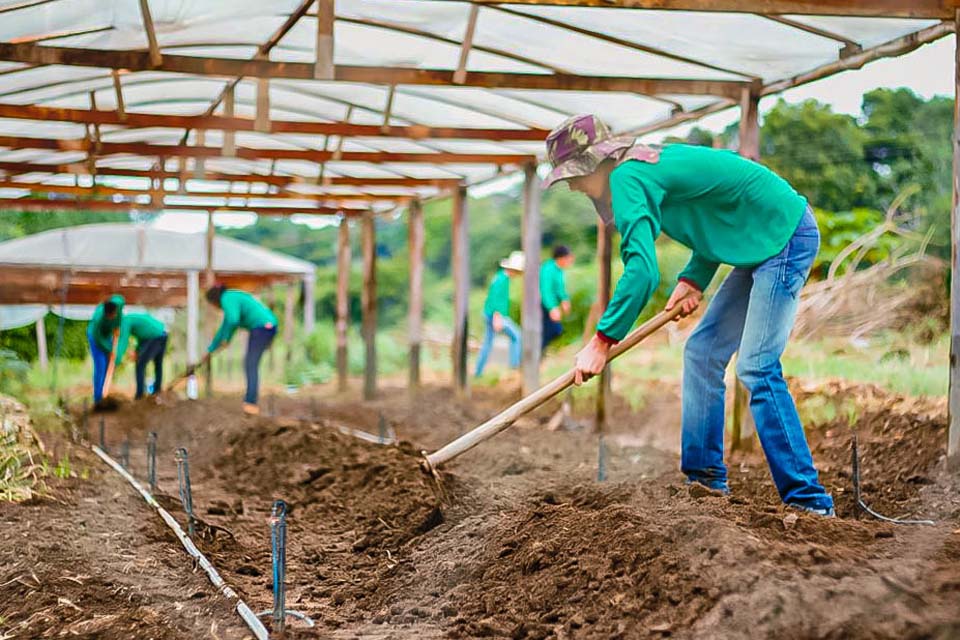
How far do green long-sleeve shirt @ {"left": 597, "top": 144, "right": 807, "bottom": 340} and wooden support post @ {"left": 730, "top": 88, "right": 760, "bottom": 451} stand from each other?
207 centimetres

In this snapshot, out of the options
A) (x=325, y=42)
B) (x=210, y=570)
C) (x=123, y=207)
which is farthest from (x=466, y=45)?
(x=123, y=207)

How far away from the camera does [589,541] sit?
2891 mm

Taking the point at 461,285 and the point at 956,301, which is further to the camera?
the point at 461,285

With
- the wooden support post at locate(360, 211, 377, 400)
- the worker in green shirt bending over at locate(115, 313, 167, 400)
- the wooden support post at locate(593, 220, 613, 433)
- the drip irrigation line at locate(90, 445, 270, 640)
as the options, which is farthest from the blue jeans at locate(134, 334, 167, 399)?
the drip irrigation line at locate(90, 445, 270, 640)

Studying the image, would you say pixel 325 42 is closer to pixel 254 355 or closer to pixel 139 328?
pixel 254 355

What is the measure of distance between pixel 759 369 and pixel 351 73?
2818 mm

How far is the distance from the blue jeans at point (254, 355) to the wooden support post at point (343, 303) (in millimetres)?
3859

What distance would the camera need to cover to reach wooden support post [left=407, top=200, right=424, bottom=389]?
434 inches

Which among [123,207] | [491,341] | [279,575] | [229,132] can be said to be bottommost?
[491,341]

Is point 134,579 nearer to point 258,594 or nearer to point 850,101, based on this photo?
point 258,594

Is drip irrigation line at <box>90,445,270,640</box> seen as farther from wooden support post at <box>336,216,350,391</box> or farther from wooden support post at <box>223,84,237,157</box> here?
wooden support post at <box>336,216,350,391</box>

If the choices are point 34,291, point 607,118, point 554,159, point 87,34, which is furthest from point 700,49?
point 34,291

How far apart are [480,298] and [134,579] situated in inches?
756

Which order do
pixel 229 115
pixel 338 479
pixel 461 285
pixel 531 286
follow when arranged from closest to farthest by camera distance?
pixel 338 479 → pixel 229 115 → pixel 531 286 → pixel 461 285
